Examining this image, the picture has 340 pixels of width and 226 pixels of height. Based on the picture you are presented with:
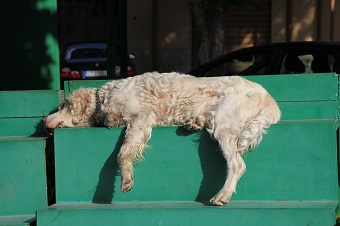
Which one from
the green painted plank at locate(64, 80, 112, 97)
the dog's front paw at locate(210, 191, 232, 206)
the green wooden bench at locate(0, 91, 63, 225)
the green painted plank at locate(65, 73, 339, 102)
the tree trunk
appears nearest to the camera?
the dog's front paw at locate(210, 191, 232, 206)

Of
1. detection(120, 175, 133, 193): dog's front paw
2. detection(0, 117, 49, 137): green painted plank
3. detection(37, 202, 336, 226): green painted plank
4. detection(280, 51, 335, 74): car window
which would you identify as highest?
detection(280, 51, 335, 74): car window

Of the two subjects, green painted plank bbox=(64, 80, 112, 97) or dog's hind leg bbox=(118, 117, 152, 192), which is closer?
dog's hind leg bbox=(118, 117, 152, 192)

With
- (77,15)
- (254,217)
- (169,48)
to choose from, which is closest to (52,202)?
(254,217)

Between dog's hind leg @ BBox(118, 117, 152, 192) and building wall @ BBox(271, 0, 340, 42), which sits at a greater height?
building wall @ BBox(271, 0, 340, 42)

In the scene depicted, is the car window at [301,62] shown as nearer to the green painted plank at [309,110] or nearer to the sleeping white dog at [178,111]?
the green painted plank at [309,110]

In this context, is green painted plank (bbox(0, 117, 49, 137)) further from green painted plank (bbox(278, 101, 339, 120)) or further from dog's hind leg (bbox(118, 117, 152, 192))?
green painted plank (bbox(278, 101, 339, 120))

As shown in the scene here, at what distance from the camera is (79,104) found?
5848 millimetres

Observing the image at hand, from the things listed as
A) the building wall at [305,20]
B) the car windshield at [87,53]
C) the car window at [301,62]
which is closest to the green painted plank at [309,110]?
the car window at [301,62]

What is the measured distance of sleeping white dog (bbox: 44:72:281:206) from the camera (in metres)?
5.29

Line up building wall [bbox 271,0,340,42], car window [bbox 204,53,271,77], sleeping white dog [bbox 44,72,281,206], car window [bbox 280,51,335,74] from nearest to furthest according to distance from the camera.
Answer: sleeping white dog [bbox 44,72,281,206] < car window [bbox 280,51,335,74] < car window [bbox 204,53,271,77] < building wall [bbox 271,0,340,42]

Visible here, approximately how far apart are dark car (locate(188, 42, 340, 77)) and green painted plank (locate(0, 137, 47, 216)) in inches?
189

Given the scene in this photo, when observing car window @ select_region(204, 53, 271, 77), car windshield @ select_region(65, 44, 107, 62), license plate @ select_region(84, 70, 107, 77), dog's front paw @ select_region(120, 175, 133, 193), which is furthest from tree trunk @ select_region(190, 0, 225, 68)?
dog's front paw @ select_region(120, 175, 133, 193)

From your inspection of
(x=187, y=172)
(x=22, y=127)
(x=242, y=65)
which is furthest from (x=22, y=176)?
(x=242, y=65)

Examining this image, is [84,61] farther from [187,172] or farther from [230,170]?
[230,170]
